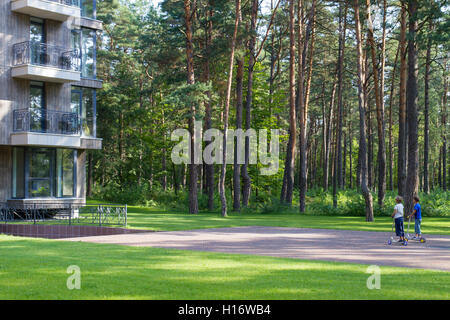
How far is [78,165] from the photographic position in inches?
1253

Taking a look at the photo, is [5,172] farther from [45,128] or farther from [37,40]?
[37,40]

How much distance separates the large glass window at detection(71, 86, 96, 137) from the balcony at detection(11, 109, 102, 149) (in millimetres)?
60

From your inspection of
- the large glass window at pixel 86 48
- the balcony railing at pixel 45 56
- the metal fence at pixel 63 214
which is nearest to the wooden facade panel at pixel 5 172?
the metal fence at pixel 63 214

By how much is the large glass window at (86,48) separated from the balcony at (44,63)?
90 cm

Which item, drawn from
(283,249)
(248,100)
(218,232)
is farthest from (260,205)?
(283,249)

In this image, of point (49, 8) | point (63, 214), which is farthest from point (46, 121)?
point (49, 8)

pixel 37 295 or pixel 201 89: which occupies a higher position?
pixel 201 89

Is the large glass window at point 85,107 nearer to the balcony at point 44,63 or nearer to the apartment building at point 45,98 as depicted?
the apartment building at point 45,98

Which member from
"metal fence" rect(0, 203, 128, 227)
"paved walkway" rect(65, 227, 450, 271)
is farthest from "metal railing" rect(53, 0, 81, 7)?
"paved walkway" rect(65, 227, 450, 271)

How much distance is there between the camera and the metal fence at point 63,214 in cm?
2370
